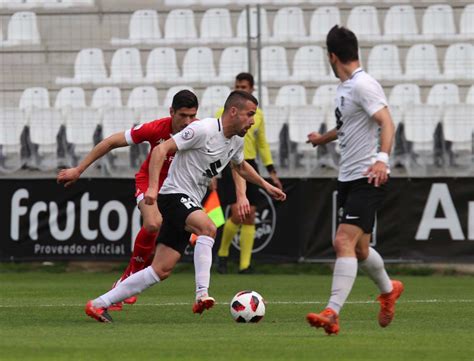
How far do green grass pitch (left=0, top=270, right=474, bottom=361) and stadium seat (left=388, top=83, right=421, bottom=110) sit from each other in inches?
132

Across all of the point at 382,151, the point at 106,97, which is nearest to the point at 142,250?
the point at 382,151

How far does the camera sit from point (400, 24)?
16984mm

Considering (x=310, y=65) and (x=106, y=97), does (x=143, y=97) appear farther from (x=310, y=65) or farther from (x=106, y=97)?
(x=310, y=65)

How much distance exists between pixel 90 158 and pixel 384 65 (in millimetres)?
8037

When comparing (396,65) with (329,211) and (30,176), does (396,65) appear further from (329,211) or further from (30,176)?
(30,176)

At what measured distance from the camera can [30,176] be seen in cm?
1548

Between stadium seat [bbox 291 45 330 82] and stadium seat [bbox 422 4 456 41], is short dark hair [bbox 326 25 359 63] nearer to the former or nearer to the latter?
stadium seat [bbox 291 45 330 82]

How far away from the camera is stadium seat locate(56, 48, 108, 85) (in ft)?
55.1

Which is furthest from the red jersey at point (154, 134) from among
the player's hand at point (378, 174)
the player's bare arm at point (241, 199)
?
the player's hand at point (378, 174)

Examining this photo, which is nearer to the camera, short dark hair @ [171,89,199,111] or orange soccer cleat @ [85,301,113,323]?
orange soccer cleat @ [85,301,113,323]

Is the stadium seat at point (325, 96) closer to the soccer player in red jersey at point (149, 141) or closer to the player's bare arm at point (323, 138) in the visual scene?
the soccer player in red jersey at point (149, 141)

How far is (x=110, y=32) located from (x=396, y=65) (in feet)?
13.5

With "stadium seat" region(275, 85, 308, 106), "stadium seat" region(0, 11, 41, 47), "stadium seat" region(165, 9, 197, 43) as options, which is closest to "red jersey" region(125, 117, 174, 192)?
"stadium seat" region(275, 85, 308, 106)

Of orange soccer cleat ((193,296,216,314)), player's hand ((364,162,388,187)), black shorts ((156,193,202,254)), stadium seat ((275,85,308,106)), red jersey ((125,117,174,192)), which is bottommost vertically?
orange soccer cleat ((193,296,216,314))
